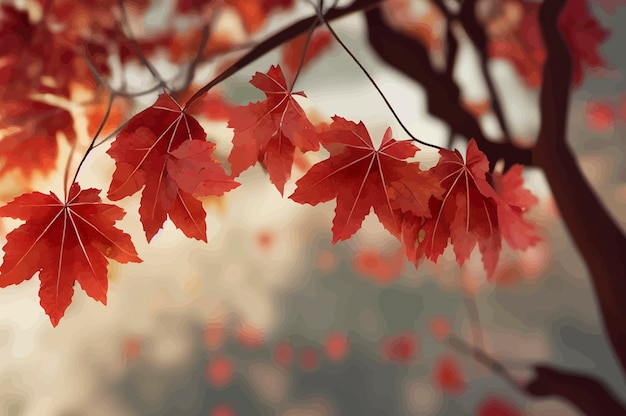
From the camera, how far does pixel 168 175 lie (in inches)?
26.2

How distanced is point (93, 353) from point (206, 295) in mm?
231

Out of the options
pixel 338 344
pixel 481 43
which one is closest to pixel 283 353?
pixel 338 344

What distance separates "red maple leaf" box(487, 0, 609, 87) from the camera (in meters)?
0.98

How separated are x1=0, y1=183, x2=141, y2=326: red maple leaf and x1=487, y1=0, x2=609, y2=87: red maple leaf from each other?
738mm

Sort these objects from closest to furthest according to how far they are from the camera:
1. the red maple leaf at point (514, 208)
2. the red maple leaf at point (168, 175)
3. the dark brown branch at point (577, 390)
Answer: the red maple leaf at point (168, 175)
the red maple leaf at point (514, 208)
the dark brown branch at point (577, 390)

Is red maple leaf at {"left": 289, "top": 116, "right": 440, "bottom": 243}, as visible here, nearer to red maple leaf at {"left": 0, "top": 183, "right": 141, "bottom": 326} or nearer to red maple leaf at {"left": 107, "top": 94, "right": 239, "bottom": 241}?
red maple leaf at {"left": 107, "top": 94, "right": 239, "bottom": 241}

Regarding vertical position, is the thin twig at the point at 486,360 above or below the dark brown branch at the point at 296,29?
below

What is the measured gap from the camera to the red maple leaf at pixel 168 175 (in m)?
0.65

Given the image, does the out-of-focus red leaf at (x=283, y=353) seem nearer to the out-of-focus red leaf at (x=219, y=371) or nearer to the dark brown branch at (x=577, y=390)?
the out-of-focus red leaf at (x=219, y=371)

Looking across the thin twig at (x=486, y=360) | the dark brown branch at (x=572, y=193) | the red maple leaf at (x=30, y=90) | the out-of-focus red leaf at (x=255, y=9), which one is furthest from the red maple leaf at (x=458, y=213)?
the red maple leaf at (x=30, y=90)

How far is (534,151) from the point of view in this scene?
0.90 meters

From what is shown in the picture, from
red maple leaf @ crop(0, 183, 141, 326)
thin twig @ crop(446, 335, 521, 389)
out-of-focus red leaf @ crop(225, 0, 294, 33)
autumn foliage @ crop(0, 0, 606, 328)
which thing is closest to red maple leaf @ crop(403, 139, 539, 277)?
autumn foliage @ crop(0, 0, 606, 328)

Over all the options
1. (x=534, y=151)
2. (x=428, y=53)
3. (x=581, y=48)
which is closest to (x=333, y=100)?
(x=428, y=53)

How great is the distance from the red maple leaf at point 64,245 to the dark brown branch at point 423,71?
1.87 feet
